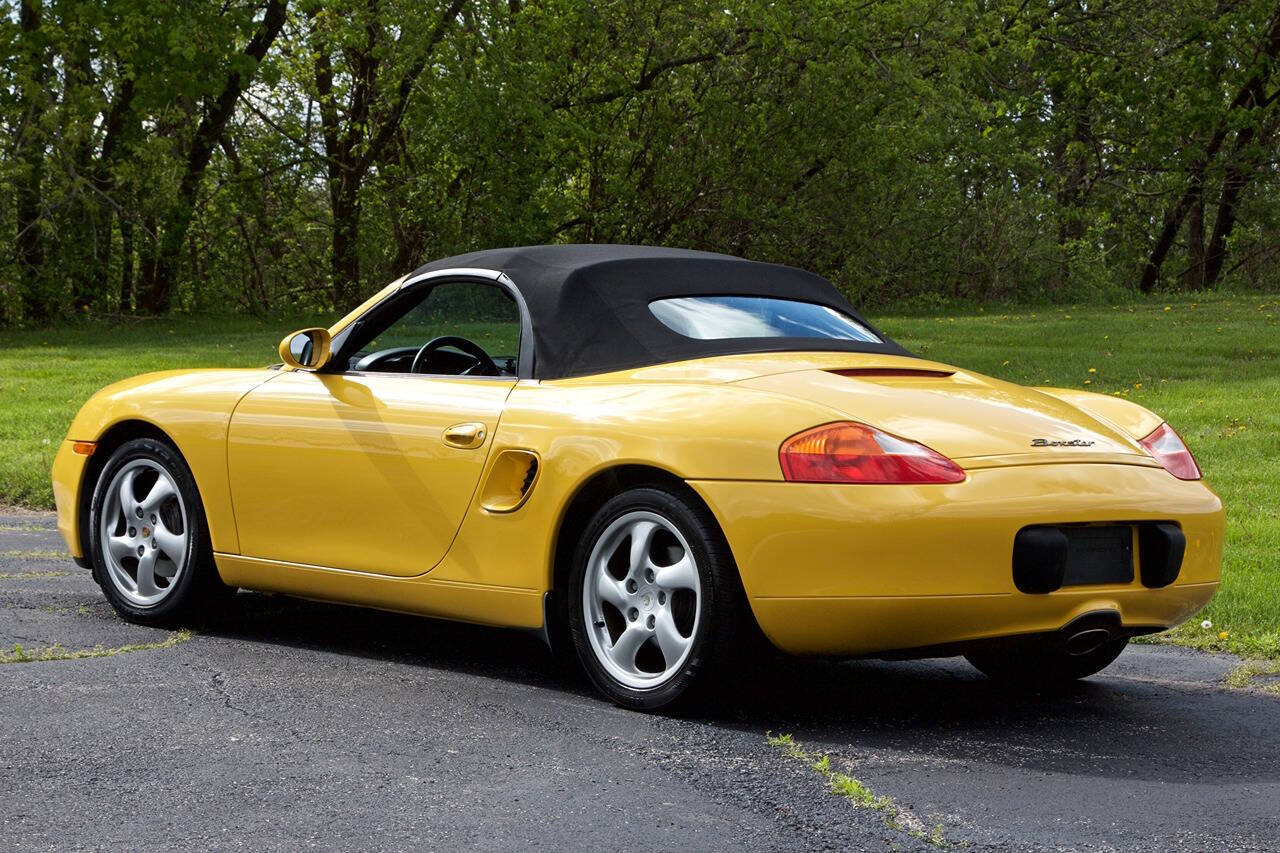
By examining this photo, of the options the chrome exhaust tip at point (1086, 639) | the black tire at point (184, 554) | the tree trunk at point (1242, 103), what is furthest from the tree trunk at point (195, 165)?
the chrome exhaust tip at point (1086, 639)

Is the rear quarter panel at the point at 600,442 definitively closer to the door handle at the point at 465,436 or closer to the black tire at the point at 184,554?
the door handle at the point at 465,436

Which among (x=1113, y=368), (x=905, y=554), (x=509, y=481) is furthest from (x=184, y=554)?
(x=1113, y=368)

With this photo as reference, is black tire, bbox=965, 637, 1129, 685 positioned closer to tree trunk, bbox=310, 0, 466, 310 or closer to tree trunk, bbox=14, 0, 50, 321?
tree trunk, bbox=14, 0, 50, 321

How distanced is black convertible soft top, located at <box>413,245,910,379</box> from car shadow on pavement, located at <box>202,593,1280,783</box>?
2.96 ft

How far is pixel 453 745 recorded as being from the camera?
4.30 metres

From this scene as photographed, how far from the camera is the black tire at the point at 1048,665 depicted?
527cm

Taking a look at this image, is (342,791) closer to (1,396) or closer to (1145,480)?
(1145,480)

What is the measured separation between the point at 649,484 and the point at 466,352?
48.4 inches

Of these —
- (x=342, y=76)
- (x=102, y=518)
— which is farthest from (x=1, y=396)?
(x=342, y=76)

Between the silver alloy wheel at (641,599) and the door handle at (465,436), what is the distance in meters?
0.57

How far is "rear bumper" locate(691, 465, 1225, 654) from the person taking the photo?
421 cm

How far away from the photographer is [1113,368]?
15523 millimetres

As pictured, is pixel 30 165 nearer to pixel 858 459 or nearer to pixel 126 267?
pixel 126 267

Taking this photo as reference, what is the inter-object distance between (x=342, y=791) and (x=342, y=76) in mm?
27213
